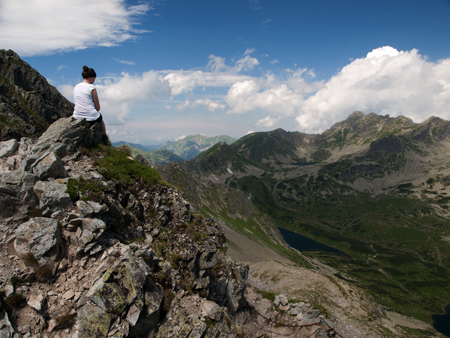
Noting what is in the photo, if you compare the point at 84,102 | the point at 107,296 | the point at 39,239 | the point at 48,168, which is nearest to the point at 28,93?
the point at 84,102

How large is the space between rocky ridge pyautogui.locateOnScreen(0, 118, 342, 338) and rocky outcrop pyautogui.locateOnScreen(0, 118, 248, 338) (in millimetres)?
41

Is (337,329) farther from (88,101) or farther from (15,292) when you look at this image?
(88,101)

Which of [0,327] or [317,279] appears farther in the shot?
[317,279]

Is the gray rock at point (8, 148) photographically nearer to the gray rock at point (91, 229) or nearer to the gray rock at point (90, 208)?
the gray rock at point (90, 208)

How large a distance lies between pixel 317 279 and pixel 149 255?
67.1 metres

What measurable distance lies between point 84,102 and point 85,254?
9984 mm

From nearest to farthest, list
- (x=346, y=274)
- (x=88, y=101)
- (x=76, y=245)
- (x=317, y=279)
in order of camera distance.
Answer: (x=76, y=245)
(x=88, y=101)
(x=317, y=279)
(x=346, y=274)

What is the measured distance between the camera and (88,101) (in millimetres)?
14734

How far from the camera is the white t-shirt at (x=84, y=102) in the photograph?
13812mm

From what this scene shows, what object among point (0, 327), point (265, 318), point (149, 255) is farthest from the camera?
point (265, 318)

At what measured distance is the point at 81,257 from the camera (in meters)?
10.8

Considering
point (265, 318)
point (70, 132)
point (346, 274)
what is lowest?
point (346, 274)

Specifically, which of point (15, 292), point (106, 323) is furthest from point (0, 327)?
point (106, 323)

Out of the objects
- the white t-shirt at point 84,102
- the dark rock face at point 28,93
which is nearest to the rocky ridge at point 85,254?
the white t-shirt at point 84,102
